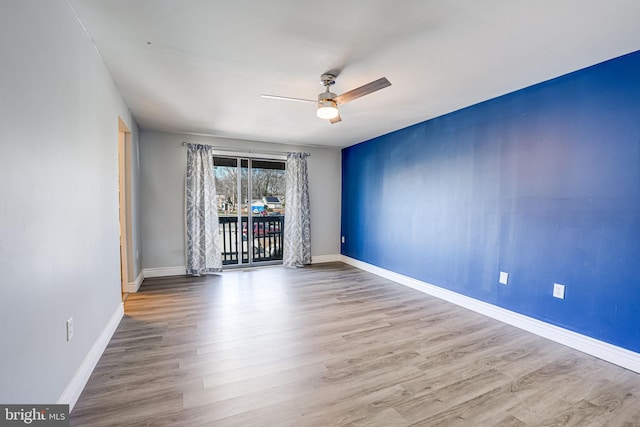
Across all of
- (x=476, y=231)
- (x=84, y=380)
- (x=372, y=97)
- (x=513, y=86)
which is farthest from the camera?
(x=476, y=231)

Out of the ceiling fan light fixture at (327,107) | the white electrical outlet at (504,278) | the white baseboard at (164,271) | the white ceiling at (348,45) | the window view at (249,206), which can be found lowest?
the white baseboard at (164,271)

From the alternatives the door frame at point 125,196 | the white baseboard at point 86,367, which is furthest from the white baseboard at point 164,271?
the white baseboard at point 86,367

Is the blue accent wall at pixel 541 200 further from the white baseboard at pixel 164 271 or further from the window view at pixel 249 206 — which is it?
the white baseboard at pixel 164 271

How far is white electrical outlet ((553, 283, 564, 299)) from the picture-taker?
2.48 meters

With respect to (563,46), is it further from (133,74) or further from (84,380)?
(84,380)

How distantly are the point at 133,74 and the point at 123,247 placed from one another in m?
2.20

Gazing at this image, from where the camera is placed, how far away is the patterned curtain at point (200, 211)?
4.59 metres

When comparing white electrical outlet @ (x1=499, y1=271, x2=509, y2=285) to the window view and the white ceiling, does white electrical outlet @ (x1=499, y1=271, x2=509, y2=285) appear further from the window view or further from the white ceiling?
the window view

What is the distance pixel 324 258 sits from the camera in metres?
5.79

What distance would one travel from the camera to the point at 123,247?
3564mm

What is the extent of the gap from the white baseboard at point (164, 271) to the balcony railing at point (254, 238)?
0.72 m

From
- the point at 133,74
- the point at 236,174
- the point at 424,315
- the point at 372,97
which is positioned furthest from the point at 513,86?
the point at 236,174

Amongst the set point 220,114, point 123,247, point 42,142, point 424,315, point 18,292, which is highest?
point 220,114

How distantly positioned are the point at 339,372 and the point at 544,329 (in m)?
2.07
